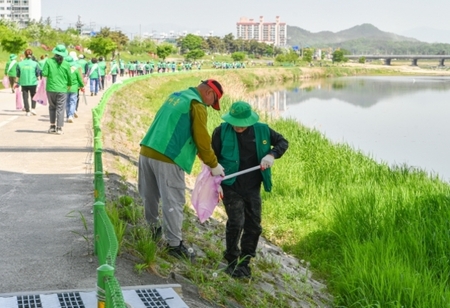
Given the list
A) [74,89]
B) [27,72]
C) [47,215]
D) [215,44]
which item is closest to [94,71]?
[27,72]

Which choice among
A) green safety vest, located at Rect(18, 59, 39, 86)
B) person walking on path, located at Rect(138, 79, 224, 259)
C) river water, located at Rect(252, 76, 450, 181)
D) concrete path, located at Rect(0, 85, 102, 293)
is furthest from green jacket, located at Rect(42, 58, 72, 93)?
river water, located at Rect(252, 76, 450, 181)

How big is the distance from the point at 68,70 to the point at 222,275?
8.46 meters

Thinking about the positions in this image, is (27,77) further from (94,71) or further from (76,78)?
(94,71)

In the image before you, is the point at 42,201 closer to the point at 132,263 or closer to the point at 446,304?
the point at 132,263

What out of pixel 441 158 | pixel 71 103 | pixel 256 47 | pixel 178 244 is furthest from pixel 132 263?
pixel 256 47

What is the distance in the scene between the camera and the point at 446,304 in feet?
24.2

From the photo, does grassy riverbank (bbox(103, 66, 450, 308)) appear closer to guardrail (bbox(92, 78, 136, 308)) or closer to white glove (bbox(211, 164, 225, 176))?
white glove (bbox(211, 164, 225, 176))

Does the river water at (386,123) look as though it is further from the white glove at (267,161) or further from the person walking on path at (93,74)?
the white glove at (267,161)

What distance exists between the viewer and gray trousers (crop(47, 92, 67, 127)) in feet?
47.2

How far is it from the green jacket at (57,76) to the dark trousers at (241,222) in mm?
7849

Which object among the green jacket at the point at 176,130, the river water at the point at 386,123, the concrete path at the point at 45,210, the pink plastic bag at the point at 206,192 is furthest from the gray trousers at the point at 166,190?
the river water at the point at 386,123

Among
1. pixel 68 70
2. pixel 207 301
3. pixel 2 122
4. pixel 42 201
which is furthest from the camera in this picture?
pixel 2 122

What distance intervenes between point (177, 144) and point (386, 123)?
27923mm

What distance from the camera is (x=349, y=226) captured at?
34.7ft
